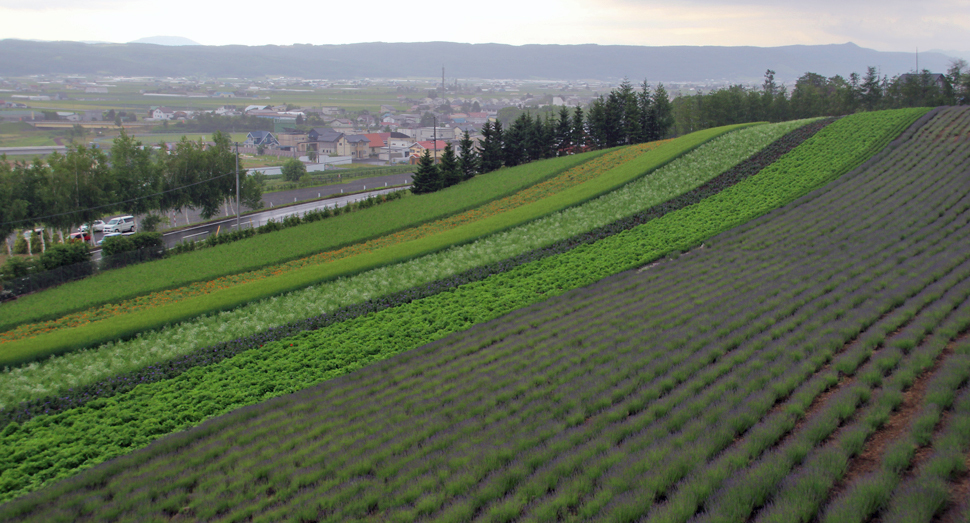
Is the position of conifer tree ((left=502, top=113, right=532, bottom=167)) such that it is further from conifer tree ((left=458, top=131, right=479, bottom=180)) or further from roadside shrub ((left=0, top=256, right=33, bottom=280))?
roadside shrub ((left=0, top=256, right=33, bottom=280))

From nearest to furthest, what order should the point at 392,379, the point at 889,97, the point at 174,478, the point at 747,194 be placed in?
the point at 174,478, the point at 392,379, the point at 747,194, the point at 889,97

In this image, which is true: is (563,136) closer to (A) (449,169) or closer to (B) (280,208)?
(A) (449,169)

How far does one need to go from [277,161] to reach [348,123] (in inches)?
3300

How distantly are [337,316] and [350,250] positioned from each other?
12915mm

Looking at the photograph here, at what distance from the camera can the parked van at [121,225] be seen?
48469mm

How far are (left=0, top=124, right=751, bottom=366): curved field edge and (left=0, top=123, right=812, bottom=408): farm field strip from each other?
2.09ft

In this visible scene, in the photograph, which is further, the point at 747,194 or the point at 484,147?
the point at 484,147

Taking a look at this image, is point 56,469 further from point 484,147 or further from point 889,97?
point 889,97

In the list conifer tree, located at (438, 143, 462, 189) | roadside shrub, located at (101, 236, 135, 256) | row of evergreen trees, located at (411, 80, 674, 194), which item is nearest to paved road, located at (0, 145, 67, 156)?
conifer tree, located at (438, 143, 462, 189)

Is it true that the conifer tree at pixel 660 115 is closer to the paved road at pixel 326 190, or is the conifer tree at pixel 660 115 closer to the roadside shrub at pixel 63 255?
the paved road at pixel 326 190

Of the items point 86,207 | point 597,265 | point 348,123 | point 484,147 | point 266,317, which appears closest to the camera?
point 266,317

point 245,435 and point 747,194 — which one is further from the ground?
point 747,194

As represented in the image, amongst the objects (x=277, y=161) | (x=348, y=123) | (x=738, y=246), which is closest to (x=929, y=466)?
(x=738, y=246)

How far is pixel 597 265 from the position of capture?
76.2ft
